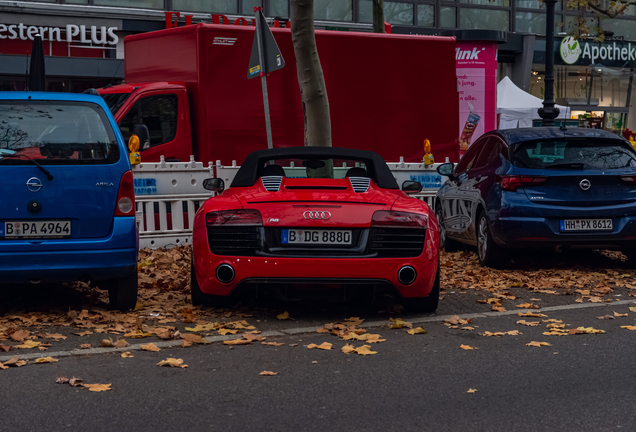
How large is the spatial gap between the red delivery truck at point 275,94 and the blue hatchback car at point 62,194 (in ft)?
17.1

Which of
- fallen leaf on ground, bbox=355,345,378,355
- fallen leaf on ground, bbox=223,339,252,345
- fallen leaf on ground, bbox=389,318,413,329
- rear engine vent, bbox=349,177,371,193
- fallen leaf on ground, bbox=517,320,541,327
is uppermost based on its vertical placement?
rear engine vent, bbox=349,177,371,193

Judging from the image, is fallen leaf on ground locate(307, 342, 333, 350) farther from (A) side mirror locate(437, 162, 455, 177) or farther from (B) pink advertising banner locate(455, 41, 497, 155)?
(B) pink advertising banner locate(455, 41, 497, 155)

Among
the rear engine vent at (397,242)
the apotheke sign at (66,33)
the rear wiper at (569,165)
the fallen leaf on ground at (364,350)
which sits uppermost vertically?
the apotheke sign at (66,33)

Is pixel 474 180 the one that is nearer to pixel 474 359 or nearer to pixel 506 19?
pixel 474 359

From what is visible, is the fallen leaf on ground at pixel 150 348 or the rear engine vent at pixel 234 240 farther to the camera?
the rear engine vent at pixel 234 240

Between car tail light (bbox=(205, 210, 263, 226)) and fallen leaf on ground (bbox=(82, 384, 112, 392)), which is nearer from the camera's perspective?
fallen leaf on ground (bbox=(82, 384, 112, 392))

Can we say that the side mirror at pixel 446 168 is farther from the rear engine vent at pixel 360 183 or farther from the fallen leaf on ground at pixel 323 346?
the fallen leaf on ground at pixel 323 346

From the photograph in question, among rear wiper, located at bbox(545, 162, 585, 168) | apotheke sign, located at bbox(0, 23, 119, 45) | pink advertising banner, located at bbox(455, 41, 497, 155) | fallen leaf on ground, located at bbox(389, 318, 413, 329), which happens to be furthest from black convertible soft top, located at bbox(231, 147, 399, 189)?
apotheke sign, located at bbox(0, 23, 119, 45)

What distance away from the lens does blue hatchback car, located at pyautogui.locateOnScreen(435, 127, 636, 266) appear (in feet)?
30.9

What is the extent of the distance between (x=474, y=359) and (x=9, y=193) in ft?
11.2

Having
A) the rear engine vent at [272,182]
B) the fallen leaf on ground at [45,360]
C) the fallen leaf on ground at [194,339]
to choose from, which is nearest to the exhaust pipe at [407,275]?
the rear engine vent at [272,182]

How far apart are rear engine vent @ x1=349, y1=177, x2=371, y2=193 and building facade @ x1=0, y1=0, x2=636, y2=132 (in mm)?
16030

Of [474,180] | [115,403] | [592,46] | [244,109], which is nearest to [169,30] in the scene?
[244,109]

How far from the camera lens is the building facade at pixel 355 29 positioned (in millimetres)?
23500
